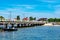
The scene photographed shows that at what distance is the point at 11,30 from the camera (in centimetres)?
A: 14150

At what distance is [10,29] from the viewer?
5571 inches

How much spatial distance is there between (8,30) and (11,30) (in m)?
1.59

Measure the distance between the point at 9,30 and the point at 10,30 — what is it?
2.91 feet

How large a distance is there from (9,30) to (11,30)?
1.19 meters

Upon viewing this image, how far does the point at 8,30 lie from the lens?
14150cm

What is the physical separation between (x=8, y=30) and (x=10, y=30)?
1061 mm

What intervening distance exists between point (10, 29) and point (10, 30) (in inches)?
21.7

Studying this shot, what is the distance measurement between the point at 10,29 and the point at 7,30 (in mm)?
1696

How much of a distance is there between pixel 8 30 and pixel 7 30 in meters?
0.56

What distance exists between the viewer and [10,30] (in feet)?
465

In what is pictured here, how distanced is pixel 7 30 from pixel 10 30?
159 cm

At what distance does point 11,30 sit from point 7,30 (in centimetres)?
214

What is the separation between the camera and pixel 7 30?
465ft
